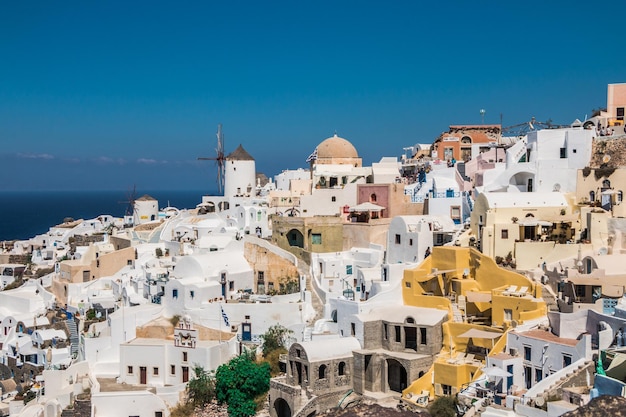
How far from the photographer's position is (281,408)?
96.3 feet

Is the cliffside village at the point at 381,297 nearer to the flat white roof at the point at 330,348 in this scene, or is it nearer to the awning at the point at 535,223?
the flat white roof at the point at 330,348

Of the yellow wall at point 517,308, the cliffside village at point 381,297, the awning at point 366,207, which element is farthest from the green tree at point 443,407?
the awning at point 366,207

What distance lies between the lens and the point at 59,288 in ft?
146

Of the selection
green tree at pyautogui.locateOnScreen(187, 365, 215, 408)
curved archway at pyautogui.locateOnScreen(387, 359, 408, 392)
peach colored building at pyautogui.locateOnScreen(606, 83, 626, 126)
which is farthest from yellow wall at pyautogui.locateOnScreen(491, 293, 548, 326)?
peach colored building at pyautogui.locateOnScreen(606, 83, 626, 126)

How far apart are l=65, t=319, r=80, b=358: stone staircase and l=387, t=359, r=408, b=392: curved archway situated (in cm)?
1725

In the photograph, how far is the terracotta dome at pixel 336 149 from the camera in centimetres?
5166

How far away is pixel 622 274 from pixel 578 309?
2.72 m

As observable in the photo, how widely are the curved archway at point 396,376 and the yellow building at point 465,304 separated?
5.11 ft

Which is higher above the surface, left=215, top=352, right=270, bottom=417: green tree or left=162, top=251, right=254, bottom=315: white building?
left=162, top=251, right=254, bottom=315: white building

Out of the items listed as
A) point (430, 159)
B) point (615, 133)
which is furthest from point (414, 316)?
point (430, 159)

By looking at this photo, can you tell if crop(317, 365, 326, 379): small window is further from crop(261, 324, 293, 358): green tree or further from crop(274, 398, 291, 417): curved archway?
crop(261, 324, 293, 358): green tree

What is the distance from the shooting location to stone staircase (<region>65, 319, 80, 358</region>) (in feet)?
126

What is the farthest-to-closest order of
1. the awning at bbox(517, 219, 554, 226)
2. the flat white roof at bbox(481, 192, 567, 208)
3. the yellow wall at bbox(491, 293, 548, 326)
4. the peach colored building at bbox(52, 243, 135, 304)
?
the peach colored building at bbox(52, 243, 135, 304)
the flat white roof at bbox(481, 192, 567, 208)
the awning at bbox(517, 219, 554, 226)
the yellow wall at bbox(491, 293, 548, 326)

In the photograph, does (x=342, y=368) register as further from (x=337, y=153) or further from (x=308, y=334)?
(x=337, y=153)
